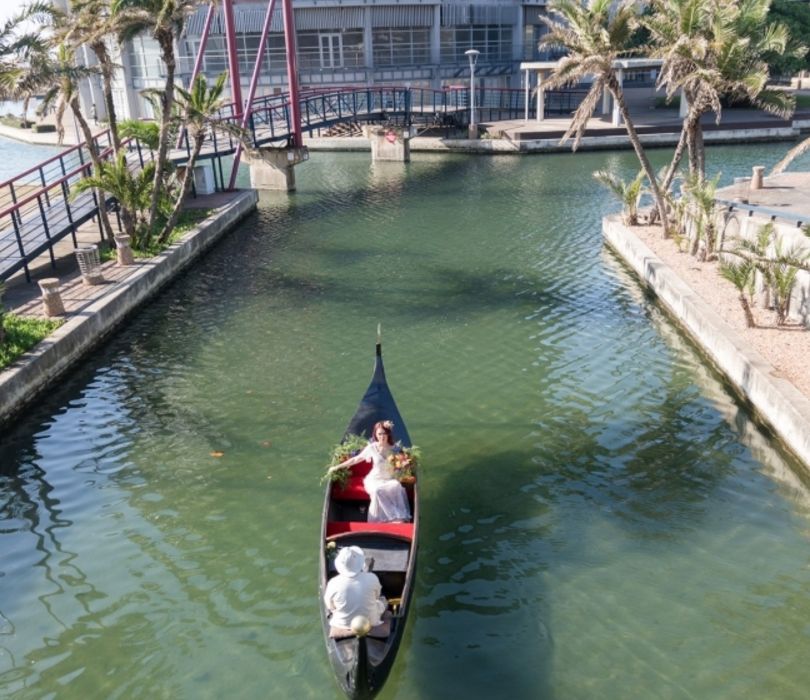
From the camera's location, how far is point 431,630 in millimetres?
9680

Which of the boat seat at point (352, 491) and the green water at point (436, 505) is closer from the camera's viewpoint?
the green water at point (436, 505)

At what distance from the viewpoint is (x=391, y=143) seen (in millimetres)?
46406

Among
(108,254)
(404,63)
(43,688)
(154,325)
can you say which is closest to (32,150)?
(404,63)

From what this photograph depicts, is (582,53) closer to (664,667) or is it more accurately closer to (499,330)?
(499,330)

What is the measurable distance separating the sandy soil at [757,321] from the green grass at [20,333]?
1593 centimetres

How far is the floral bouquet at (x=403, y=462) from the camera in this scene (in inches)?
431

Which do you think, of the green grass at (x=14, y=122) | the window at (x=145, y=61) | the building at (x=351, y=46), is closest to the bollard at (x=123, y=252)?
the building at (x=351, y=46)

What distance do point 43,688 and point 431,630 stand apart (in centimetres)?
479

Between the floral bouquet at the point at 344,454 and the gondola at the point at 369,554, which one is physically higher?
the floral bouquet at the point at 344,454

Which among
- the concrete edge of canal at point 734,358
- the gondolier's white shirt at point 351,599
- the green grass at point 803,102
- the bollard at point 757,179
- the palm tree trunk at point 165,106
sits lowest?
the concrete edge of canal at point 734,358

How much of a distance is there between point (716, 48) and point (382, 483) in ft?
57.8

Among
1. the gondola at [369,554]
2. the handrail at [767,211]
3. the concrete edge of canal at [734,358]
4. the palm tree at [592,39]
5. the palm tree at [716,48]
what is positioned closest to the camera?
the gondola at [369,554]

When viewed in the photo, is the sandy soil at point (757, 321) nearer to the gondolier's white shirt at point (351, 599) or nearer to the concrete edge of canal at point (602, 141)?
the gondolier's white shirt at point (351, 599)

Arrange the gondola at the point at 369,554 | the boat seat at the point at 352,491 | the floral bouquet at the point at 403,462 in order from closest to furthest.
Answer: the gondola at the point at 369,554
the floral bouquet at the point at 403,462
the boat seat at the point at 352,491
